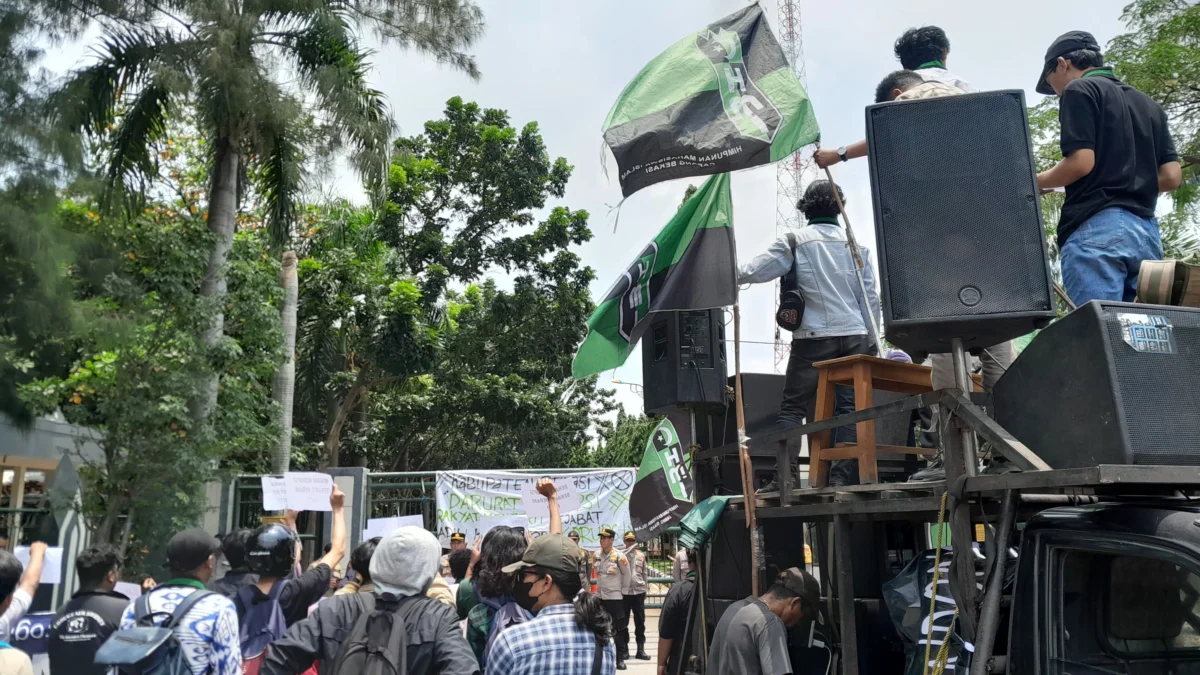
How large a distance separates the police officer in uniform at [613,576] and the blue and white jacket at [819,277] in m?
8.24

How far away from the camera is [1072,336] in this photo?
3.04 meters

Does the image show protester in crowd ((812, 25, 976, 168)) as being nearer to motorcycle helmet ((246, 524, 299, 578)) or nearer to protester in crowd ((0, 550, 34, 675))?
motorcycle helmet ((246, 524, 299, 578))

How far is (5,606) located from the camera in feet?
13.4

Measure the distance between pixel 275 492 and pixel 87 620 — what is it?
157 inches

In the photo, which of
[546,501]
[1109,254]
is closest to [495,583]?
[1109,254]

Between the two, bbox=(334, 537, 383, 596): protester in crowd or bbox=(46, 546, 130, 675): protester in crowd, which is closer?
bbox=(334, 537, 383, 596): protester in crowd

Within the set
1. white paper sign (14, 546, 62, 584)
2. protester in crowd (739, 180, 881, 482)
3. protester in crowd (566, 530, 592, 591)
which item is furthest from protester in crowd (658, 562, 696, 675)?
white paper sign (14, 546, 62, 584)

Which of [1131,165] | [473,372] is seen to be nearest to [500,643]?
[1131,165]

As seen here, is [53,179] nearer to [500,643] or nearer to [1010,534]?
[500,643]

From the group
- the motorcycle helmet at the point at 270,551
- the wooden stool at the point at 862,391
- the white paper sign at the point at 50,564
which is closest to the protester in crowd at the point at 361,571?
the motorcycle helmet at the point at 270,551

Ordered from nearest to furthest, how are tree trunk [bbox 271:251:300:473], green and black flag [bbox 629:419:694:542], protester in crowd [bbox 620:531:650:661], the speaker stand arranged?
the speaker stand
green and black flag [bbox 629:419:694:542]
protester in crowd [bbox 620:531:650:661]
tree trunk [bbox 271:251:300:473]

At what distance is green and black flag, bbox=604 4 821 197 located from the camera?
5398 millimetres

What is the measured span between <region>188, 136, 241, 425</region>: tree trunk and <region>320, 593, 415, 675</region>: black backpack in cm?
842

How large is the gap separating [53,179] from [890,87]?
10.4 m
